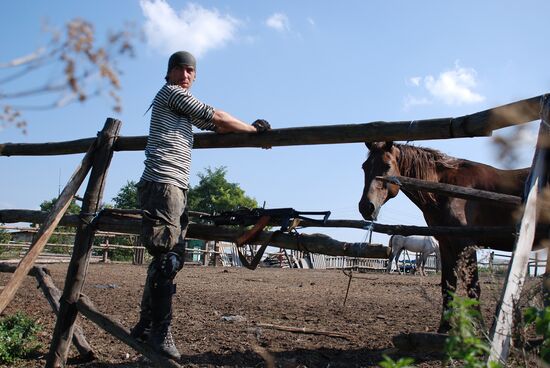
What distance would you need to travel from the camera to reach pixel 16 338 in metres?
4.36

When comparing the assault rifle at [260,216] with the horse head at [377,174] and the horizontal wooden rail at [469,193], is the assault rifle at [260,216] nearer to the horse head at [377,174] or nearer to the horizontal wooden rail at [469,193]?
the horizontal wooden rail at [469,193]

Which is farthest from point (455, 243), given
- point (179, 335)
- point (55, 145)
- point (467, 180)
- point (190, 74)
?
point (55, 145)

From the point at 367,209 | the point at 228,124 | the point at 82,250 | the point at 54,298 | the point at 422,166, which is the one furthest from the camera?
the point at 422,166

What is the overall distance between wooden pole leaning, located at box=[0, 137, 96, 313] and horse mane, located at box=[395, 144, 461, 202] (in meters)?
3.06

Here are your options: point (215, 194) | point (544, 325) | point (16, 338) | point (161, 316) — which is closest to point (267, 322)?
point (16, 338)

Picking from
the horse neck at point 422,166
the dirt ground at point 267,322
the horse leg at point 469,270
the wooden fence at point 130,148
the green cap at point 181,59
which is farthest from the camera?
the horse neck at point 422,166

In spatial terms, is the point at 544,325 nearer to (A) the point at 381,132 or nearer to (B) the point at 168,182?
(A) the point at 381,132

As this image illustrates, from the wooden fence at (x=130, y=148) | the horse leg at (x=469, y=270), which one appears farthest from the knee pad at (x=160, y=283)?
the horse leg at (x=469, y=270)

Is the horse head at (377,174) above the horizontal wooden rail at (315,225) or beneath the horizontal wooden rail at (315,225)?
above

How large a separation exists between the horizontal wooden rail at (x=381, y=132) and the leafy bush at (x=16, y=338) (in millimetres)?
1637

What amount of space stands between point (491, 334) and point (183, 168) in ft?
7.27

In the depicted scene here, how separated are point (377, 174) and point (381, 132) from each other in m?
2.10

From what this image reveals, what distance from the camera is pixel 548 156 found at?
251cm

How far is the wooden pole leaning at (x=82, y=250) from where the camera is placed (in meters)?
4.02
